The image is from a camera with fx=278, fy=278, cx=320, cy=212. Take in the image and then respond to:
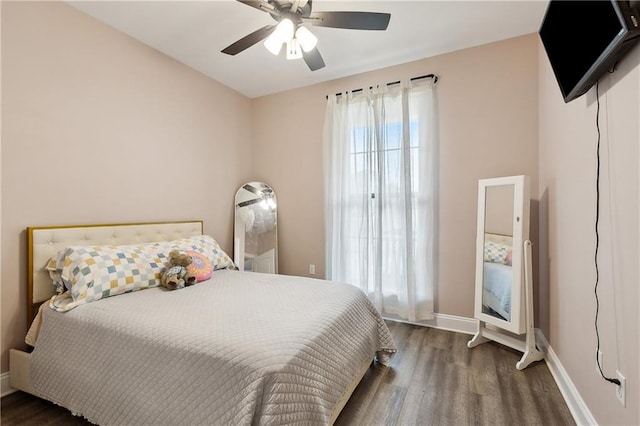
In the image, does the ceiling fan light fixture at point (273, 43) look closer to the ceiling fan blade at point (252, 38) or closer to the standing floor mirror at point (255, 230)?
the ceiling fan blade at point (252, 38)

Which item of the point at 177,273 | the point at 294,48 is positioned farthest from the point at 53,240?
the point at 294,48

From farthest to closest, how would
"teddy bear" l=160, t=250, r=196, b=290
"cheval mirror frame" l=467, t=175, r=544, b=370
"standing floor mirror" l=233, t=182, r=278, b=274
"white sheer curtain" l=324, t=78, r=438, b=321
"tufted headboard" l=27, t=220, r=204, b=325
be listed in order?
"standing floor mirror" l=233, t=182, r=278, b=274 → "white sheer curtain" l=324, t=78, r=438, b=321 → "cheval mirror frame" l=467, t=175, r=544, b=370 → "teddy bear" l=160, t=250, r=196, b=290 → "tufted headboard" l=27, t=220, r=204, b=325

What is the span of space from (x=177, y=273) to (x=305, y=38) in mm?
1850

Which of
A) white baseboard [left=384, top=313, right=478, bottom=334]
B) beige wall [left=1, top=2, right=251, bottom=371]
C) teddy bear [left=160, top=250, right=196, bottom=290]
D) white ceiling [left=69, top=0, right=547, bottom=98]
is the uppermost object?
white ceiling [left=69, top=0, right=547, bottom=98]

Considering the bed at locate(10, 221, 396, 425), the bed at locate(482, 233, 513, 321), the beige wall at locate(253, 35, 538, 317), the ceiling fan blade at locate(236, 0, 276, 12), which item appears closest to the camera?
the bed at locate(10, 221, 396, 425)

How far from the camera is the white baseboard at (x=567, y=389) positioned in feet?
4.71

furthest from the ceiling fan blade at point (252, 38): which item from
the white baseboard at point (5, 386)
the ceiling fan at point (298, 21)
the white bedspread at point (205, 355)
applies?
the white baseboard at point (5, 386)

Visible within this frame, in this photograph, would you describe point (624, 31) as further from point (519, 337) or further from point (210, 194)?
point (210, 194)

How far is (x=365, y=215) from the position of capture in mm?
2955

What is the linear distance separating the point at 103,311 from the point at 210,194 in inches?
69.8

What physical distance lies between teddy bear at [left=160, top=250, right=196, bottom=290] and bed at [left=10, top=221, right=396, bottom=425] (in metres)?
0.09

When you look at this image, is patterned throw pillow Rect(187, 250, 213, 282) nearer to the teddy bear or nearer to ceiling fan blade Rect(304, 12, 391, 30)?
the teddy bear

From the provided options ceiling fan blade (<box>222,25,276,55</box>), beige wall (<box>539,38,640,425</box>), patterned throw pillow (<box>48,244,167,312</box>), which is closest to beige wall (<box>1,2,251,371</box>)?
patterned throw pillow (<box>48,244,167,312</box>)

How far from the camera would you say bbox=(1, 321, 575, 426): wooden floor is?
1531mm
